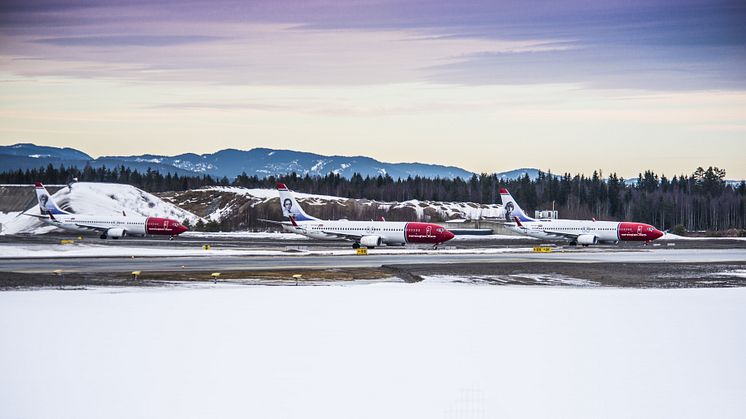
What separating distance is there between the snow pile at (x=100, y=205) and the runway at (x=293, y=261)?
71.0m

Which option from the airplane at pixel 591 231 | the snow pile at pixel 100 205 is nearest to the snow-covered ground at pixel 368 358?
the airplane at pixel 591 231

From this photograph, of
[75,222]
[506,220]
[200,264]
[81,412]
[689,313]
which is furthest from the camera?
[506,220]

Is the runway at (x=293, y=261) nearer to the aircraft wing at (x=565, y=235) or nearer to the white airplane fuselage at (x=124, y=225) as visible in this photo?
the aircraft wing at (x=565, y=235)

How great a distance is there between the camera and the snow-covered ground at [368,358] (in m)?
18.8

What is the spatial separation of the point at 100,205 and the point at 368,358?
140356 millimetres

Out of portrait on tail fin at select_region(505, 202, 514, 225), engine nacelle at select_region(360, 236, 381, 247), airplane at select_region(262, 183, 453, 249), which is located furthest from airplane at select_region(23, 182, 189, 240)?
portrait on tail fin at select_region(505, 202, 514, 225)

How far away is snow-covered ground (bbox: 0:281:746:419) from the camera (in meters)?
18.8

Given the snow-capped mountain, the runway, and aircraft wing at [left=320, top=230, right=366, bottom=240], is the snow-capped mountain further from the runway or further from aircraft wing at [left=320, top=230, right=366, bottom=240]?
the runway

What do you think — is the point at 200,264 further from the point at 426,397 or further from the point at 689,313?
the point at 426,397

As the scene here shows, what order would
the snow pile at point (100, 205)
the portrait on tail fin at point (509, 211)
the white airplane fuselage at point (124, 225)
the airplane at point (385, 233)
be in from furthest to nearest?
1. the snow pile at point (100, 205)
2. the portrait on tail fin at point (509, 211)
3. the white airplane fuselage at point (124, 225)
4. the airplane at point (385, 233)

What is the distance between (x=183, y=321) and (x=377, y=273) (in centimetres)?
2560

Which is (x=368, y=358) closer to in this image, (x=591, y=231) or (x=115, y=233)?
(x=591, y=231)

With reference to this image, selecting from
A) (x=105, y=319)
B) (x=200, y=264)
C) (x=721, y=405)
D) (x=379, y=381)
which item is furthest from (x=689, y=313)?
(x=200, y=264)

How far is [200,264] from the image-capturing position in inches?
2400
